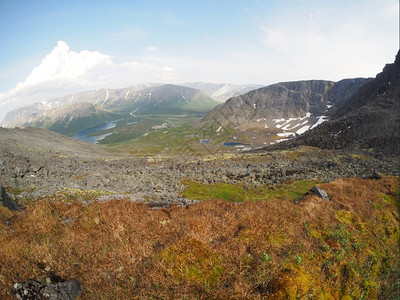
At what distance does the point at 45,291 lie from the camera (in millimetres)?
7410

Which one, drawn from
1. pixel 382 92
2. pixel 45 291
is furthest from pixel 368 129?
pixel 45 291

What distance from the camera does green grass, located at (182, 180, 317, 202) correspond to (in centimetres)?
3716

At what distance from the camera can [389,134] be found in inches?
3228

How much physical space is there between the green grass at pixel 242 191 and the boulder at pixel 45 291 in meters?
29.2

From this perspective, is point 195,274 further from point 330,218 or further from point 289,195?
point 289,195

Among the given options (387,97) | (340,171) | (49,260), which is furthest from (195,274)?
(387,97)

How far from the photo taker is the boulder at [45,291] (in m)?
7.36

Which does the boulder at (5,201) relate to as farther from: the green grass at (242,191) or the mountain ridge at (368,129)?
the mountain ridge at (368,129)

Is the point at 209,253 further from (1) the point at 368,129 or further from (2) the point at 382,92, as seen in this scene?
(2) the point at 382,92

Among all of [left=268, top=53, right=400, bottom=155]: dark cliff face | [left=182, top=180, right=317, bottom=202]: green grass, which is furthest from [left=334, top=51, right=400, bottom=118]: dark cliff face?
[left=182, top=180, right=317, bottom=202]: green grass

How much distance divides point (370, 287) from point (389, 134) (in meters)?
99.9

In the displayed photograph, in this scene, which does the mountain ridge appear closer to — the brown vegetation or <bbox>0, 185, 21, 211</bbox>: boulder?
the brown vegetation

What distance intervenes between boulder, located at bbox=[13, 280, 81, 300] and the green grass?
95.7 feet

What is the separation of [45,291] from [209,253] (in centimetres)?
616
